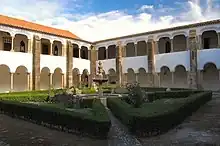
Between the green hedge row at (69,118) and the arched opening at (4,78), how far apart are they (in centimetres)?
1528

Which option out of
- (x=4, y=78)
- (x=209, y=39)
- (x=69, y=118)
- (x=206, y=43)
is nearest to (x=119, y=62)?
(x=206, y=43)

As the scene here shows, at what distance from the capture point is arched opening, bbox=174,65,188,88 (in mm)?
31734

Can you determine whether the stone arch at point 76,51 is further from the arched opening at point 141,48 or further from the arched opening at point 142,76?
the arched opening at point 142,76

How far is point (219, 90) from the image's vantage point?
2825 cm

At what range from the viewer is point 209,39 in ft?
97.6

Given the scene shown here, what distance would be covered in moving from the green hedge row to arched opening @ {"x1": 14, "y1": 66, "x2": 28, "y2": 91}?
16.4m

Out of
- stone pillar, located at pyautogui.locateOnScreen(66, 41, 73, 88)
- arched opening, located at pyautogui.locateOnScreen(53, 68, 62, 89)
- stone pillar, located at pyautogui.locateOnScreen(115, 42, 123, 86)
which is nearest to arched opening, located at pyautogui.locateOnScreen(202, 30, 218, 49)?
stone pillar, located at pyautogui.locateOnScreen(115, 42, 123, 86)

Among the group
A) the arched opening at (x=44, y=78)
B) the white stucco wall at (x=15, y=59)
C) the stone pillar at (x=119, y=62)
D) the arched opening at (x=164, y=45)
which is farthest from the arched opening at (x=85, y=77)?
the arched opening at (x=164, y=45)

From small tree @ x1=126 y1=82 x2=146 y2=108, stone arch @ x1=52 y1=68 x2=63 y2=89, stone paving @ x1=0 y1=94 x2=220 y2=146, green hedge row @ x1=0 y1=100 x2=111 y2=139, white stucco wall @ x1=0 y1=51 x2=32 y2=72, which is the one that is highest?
white stucco wall @ x1=0 y1=51 x2=32 y2=72

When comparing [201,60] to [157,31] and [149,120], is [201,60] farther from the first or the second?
[149,120]

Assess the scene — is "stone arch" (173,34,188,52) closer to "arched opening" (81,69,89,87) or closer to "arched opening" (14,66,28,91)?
"arched opening" (81,69,89,87)

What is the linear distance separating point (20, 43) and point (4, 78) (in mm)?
4297

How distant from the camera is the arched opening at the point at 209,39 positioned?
29312 mm

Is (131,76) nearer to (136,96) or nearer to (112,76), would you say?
(112,76)
